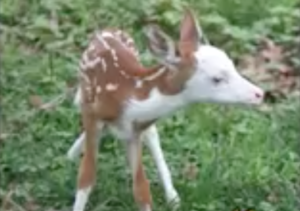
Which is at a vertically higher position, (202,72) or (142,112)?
(202,72)

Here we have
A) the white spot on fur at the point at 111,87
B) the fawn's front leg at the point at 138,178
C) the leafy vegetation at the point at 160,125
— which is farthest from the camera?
the leafy vegetation at the point at 160,125

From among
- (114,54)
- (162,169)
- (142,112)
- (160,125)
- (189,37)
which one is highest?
(189,37)

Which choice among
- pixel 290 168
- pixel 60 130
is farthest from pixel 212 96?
pixel 60 130

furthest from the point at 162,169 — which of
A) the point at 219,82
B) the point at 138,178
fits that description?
the point at 219,82

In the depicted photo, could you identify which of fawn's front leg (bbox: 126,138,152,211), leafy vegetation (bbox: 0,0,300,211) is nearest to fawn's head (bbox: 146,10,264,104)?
fawn's front leg (bbox: 126,138,152,211)

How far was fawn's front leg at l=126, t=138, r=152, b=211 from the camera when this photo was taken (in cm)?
392

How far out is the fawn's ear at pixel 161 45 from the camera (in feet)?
11.7

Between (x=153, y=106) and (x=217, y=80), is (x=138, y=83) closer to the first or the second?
(x=153, y=106)

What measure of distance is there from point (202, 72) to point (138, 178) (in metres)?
0.54

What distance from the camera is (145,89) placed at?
3.74 meters

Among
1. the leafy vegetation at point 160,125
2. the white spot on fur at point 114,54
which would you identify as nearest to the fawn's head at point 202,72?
the white spot on fur at point 114,54

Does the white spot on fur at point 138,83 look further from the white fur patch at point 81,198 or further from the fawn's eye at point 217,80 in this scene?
the white fur patch at point 81,198

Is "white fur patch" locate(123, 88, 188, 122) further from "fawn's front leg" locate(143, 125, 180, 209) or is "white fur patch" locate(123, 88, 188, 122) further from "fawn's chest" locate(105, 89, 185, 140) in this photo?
"fawn's front leg" locate(143, 125, 180, 209)

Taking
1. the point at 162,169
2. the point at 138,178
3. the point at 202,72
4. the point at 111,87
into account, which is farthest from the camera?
the point at 162,169
